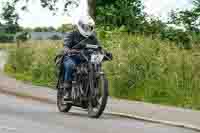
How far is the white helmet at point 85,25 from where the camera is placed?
49.2ft

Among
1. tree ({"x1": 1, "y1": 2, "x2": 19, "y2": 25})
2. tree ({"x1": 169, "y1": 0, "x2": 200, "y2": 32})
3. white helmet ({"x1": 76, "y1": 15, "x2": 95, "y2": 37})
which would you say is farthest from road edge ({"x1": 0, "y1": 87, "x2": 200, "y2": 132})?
tree ({"x1": 1, "y1": 2, "x2": 19, "y2": 25})

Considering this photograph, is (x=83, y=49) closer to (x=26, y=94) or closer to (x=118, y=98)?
(x=118, y=98)

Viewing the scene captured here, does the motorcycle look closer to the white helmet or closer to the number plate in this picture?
the number plate

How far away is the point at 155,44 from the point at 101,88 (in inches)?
291

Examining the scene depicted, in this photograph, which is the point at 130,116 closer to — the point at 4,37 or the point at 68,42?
the point at 68,42

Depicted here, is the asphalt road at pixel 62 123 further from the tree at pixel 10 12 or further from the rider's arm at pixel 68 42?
the tree at pixel 10 12

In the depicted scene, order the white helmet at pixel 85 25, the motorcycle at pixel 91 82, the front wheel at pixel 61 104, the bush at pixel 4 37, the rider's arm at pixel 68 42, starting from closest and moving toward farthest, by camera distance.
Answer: the motorcycle at pixel 91 82, the white helmet at pixel 85 25, the rider's arm at pixel 68 42, the front wheel at pixel 61 104, the bush at pixel 4 37

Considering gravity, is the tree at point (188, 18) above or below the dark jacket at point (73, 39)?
below

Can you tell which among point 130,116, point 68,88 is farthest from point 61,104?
point 130,116

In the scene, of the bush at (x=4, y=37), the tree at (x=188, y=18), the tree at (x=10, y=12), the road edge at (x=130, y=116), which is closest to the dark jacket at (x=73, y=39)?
the road edge at (x=130, y=116)

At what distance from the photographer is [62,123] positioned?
13492mm

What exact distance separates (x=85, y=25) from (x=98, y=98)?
1.37 metres

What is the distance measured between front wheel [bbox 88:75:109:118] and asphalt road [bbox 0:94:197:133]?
157 millimetres

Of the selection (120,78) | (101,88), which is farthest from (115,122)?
(120,78)
